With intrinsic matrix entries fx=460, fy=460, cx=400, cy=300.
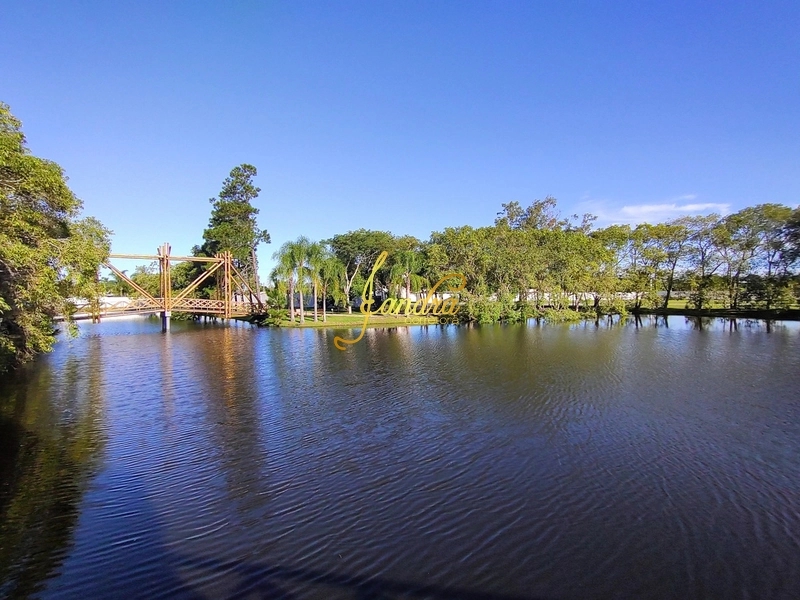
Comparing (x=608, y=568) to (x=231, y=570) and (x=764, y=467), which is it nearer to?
(x=231, y=570)

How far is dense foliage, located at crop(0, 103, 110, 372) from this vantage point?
44.1ft

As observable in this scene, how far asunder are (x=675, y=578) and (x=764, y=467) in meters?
4.96

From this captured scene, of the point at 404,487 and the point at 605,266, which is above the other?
the point at 605,266

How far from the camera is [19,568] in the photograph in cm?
592

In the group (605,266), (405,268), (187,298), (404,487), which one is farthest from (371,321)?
(404,487)

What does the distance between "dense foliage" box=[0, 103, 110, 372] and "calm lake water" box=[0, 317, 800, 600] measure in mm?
3047

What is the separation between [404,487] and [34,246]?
580 inches

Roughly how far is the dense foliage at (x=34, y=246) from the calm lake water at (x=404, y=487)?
10.00 feet

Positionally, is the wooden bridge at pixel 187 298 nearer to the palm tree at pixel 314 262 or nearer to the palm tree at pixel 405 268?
the palm tree at pixel 314 262

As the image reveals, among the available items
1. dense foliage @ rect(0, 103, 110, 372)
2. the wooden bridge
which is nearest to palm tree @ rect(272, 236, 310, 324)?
the wooden bridge

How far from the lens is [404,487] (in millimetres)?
8203

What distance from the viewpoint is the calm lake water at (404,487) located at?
19.0 feet

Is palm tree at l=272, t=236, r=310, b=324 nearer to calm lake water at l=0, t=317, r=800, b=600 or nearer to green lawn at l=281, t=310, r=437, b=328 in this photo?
green lawn at l=281, t=310, r=437, b=328

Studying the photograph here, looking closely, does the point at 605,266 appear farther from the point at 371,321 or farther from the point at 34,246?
the point at 34,246
